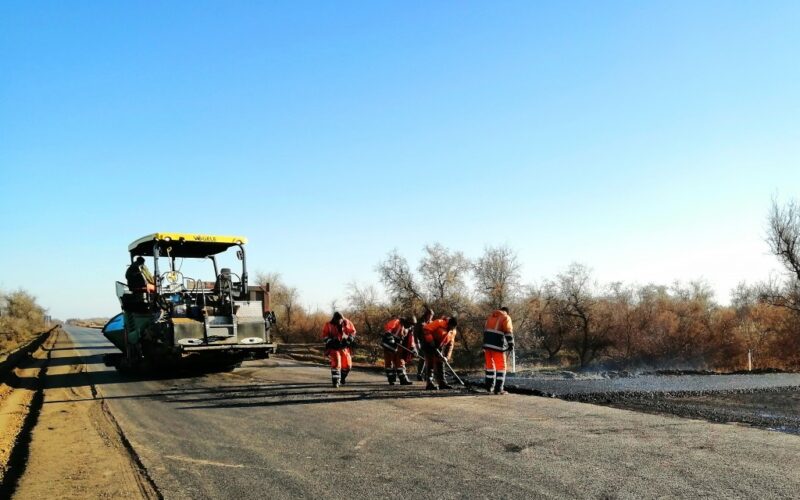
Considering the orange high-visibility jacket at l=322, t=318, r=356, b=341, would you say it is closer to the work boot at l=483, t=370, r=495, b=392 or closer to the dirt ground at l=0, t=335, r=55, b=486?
the work boot at l=483, t=370, r=495, b=392

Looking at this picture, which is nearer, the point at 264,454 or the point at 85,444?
the point at 264,454

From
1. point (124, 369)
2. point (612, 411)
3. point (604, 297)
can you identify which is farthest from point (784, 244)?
point (124, 369)

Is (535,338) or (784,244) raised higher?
(784,244)

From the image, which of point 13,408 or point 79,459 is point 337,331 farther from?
point 79,459

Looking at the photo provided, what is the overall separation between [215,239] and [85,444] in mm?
7386

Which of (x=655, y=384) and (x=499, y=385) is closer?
(x=499, y=385)

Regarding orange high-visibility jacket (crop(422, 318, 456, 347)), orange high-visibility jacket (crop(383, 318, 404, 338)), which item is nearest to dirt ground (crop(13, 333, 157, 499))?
orange high-visibility jacket (crop(383, 318, 404, 338))

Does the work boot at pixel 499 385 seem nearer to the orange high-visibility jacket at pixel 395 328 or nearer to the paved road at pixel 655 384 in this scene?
the paved road at pixel 655 384

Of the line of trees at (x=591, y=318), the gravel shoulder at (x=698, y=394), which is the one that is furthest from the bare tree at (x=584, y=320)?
the gravel shoulder at (x=698, y=394)

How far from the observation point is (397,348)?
40.0 feet

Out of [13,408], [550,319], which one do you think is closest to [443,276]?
[550,319]

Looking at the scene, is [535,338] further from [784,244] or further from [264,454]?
[264,454]

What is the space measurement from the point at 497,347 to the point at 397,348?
248 cm

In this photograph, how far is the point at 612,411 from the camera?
841 cm
